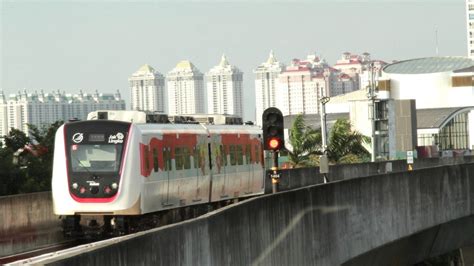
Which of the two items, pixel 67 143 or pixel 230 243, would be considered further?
pixel 67 143

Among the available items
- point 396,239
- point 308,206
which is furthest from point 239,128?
point 308,206

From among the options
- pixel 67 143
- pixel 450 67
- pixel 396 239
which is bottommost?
pixel 396 239

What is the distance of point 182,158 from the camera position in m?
27.0

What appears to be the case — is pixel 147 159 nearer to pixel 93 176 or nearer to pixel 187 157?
pixel 93 176

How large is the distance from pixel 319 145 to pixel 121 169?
41612mm

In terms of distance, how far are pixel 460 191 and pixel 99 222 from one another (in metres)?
9.42

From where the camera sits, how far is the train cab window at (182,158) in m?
26.7

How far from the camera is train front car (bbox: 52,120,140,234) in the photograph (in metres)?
23.0

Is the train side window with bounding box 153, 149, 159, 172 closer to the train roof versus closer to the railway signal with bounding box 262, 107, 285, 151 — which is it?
the train roof

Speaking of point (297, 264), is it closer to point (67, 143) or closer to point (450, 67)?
point (67, 143)

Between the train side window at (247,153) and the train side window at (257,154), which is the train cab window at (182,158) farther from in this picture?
the train side window at (257,154)

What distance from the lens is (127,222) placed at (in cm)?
2339

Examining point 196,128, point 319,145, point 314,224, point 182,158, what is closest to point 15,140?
point 196,128

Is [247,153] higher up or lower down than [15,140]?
lower down
